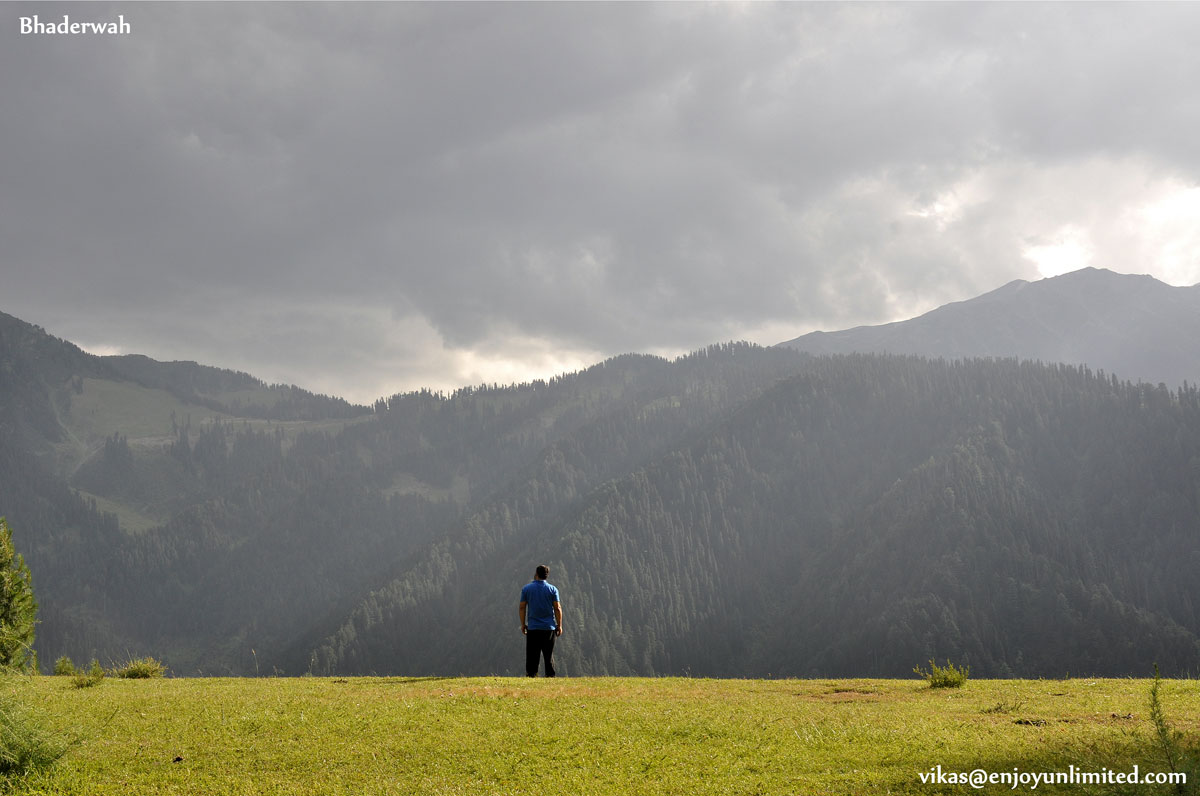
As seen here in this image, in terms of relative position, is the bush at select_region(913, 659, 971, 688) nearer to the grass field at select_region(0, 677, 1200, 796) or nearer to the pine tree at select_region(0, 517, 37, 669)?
the grass field at select_region(0, 677, 1200, 796)

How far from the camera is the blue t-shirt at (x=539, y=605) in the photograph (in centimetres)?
2425

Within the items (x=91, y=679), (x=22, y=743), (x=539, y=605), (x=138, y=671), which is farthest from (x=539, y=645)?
(x=22, y=743)

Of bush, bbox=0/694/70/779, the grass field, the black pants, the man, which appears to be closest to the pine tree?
the grass field

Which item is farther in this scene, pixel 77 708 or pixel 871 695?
pixel 871 695

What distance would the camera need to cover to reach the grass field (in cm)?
1241

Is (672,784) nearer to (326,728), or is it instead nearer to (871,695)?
(326,728)

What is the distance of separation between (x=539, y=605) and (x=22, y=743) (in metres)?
13.4

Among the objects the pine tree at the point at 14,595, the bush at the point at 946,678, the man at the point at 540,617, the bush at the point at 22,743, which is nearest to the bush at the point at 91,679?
the bush at the point at 22,743

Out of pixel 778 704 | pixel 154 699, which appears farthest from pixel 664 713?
pixel 154 699

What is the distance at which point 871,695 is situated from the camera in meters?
19.5

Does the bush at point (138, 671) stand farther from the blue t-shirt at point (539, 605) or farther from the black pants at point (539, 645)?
the blue t-shirt at point (539, 605)

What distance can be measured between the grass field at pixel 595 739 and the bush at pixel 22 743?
31 centimetres

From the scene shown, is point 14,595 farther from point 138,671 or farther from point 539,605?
point 539,605

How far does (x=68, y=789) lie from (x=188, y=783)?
5.95 ft
